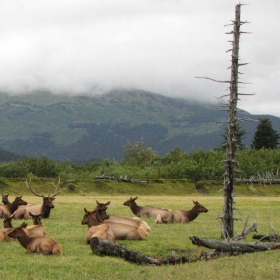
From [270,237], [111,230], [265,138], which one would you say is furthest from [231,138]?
[265,138]

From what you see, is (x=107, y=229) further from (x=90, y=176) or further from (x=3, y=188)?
(x=90, y=176)

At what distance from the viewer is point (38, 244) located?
17.8 metres

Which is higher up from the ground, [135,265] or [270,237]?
[270,237]

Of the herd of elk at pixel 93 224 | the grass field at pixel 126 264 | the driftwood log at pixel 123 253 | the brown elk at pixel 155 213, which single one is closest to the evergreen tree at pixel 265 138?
the brown elk at pixel 155 213

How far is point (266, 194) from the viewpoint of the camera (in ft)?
224

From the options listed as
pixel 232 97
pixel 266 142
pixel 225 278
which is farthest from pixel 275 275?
pixel 266 142

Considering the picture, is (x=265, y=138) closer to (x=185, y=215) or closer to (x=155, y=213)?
(x=155, y=213)

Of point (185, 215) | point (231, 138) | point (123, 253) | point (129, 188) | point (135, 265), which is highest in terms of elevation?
point (231, 138)

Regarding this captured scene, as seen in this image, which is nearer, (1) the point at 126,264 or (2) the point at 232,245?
(1) the point at 126,264

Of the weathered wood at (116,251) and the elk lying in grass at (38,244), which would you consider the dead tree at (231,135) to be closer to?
the weathered wood at (116,251)

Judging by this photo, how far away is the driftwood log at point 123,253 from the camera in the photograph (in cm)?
1709

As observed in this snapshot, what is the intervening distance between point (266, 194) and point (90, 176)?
75.5ft

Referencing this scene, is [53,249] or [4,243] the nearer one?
[53,249]

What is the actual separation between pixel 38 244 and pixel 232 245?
6.97 meters
